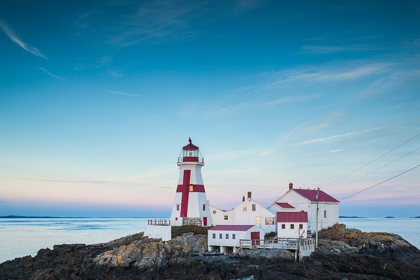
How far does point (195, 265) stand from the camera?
25.4 meters

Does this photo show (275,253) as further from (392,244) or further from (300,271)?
(392,244)

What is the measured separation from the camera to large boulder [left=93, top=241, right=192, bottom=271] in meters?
25.4

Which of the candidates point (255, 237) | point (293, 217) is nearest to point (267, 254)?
point (255, 237)

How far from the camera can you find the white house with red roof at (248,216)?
3766 cm

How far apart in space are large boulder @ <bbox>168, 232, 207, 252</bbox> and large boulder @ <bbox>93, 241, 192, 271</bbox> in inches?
217

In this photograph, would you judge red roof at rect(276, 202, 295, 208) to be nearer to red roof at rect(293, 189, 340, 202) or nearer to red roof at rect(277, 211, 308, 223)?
red roof at rect(293, 189, 340, 202)

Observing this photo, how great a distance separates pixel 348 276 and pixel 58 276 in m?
16.3

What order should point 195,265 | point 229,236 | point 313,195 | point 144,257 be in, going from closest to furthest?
point 195,265 → point 144,257 → point 229,236 → point 313,195

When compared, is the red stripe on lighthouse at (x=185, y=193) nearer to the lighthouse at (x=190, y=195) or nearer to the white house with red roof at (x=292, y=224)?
the lighthouse at (x=190, y=195)

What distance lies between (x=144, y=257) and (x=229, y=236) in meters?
8.29

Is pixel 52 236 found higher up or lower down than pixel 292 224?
lower down

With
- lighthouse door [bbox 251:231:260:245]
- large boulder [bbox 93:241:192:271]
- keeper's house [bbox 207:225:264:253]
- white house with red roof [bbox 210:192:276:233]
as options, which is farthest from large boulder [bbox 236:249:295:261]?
white house with red roof [bbox 210:192:276:233]

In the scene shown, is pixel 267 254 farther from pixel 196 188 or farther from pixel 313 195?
pixel 313 195

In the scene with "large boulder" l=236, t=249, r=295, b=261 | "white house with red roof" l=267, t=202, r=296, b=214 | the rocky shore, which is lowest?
the rocky shore
